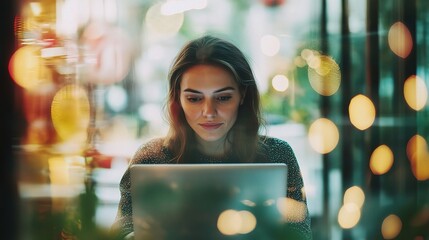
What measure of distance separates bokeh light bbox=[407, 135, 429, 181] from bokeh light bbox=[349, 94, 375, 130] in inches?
6.6

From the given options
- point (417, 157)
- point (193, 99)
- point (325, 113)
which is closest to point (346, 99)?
point (325, 113)

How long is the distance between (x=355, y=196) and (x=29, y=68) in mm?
1229

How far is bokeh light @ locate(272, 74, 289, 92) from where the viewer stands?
5.51 ft

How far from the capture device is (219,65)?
64.6 inches

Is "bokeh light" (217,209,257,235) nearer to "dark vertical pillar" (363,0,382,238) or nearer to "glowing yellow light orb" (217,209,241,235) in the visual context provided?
"glowing yellow light orb" (217,209,241,235)

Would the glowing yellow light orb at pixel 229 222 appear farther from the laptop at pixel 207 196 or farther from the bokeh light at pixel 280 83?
the bokeh light at pixel 280 83

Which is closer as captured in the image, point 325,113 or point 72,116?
point 72,116

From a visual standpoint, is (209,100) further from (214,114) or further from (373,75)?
(373,75)

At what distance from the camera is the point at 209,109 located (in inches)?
64.6

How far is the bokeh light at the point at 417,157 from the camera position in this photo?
170 centimetres

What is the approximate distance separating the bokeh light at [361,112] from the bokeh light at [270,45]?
36cm

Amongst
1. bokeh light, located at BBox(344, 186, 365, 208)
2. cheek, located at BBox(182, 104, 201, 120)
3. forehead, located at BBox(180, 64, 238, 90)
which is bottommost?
bokeh light, located at BBox(344, 186, 365, 208)

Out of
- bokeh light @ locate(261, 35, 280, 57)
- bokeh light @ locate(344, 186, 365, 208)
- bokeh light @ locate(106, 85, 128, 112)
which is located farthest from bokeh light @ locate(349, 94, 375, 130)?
bokeh light @ locate(106, 85, 128, 112)

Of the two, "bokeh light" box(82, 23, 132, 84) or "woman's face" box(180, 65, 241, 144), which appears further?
"woman's face" box(180, 65, 241, 144)
